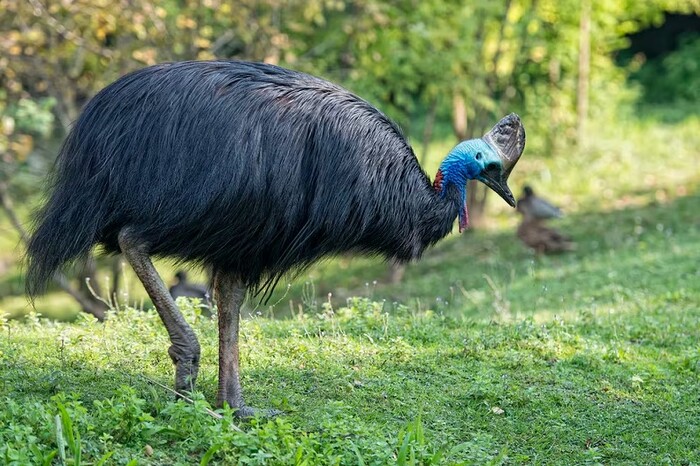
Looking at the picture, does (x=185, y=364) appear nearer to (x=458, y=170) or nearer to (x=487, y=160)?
(x=458, y=170)

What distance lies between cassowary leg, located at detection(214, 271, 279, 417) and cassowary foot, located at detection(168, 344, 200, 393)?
162 millimetres

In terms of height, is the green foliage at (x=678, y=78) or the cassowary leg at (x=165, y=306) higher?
the green foliage at (x=678, y=78)

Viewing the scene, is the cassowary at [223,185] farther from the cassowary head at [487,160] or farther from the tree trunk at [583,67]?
the tree trunk at [583,67]

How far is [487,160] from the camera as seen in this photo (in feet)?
19.1

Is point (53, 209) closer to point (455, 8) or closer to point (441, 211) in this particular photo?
point (441, 211)

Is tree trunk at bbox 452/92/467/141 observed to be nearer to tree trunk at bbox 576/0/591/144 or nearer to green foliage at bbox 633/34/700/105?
tree trunk at bbox 576/0/591/144

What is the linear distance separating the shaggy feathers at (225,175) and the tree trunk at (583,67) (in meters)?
11.9

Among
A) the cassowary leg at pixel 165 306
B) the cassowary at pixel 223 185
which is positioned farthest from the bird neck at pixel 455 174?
the cassowary leg at pixel 165 306

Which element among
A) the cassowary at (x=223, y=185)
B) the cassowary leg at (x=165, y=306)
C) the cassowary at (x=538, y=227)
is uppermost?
the cassowary at (x=223, y=185)

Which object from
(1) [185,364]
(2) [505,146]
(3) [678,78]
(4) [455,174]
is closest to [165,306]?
(1) [185,364]

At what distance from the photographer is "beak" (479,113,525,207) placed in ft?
19.3

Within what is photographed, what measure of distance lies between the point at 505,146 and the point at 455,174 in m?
0.40

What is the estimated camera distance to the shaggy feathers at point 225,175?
4.97 meters

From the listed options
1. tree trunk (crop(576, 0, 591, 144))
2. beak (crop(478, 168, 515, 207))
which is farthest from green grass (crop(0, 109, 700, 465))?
tree trunk (crop(576, 0, 591, 144))
